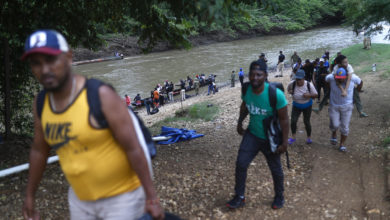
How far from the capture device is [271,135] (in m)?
3.74

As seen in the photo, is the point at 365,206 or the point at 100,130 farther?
the point at 365,206

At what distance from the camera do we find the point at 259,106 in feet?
12.2

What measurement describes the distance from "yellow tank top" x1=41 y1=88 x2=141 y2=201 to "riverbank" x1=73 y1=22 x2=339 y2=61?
35508mm

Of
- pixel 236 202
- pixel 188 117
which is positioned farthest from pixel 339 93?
pixel 188 117

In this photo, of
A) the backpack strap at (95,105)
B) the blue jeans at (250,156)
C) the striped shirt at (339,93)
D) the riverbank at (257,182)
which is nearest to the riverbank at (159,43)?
the riverbank at (257,182)

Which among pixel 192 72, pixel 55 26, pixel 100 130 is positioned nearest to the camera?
pixel 100 130

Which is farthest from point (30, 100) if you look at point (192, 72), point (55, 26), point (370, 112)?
point (192, 72)

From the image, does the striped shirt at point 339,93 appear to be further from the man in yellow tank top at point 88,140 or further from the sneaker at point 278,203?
the man in yellow tank top at point 88,140

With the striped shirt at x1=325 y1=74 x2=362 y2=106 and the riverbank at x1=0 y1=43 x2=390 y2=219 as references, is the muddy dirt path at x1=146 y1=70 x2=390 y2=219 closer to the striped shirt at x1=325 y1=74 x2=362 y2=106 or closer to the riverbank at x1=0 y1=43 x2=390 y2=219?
the riverbank at x1=0 y1=43 x2=390 y2=219

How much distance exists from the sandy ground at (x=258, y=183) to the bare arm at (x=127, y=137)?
2338 mm

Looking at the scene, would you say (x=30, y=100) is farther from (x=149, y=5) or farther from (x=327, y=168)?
(x=327, y=168)

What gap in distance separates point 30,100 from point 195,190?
5295 millimetres

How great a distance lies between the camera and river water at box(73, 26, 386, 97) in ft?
96.3

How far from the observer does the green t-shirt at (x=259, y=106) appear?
366 centimetres
